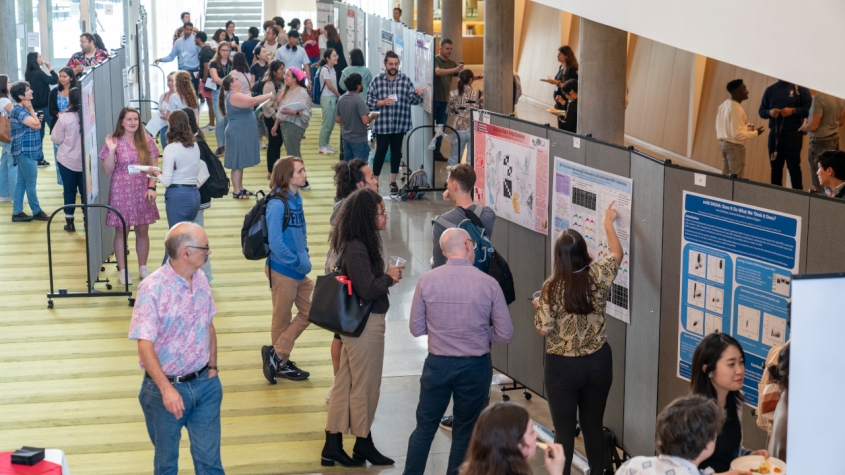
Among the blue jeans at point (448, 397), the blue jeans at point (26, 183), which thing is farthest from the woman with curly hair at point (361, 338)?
the blue jeans at point (26, 183)

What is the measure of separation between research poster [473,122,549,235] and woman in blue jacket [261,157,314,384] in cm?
137

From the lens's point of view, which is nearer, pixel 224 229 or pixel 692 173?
pixel 692 173

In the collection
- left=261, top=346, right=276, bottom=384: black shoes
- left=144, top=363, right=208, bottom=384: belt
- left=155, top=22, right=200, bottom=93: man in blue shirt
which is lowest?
left=261, top=346, right=276, bottom=384: black shoes

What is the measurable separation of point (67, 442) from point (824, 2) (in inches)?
202

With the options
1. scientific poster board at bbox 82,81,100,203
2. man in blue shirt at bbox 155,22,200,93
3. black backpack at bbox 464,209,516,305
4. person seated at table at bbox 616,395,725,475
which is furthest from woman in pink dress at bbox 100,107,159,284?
man in blue shirt at bbox 155,22,200,93

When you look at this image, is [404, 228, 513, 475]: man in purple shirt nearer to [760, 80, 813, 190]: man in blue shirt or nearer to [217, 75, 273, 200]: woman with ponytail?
[760, 80, 813, 190]: man in blue shirt

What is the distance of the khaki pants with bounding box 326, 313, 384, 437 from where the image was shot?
18.9 feet

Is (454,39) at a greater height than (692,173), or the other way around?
A: (454,39)

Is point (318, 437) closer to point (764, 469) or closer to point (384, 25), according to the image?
point (764, 469)

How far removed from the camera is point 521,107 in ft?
72.6

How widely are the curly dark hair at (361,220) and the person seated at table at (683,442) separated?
7.93ft

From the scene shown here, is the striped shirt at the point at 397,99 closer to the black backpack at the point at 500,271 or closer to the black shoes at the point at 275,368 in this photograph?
the black shoes at the point at 275,368

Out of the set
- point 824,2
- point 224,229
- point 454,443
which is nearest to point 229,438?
point 454,443

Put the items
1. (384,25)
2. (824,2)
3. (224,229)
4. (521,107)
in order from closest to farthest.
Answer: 1. (824,2)
2. (224,229)
3. (384,25)
4. (521,107)
